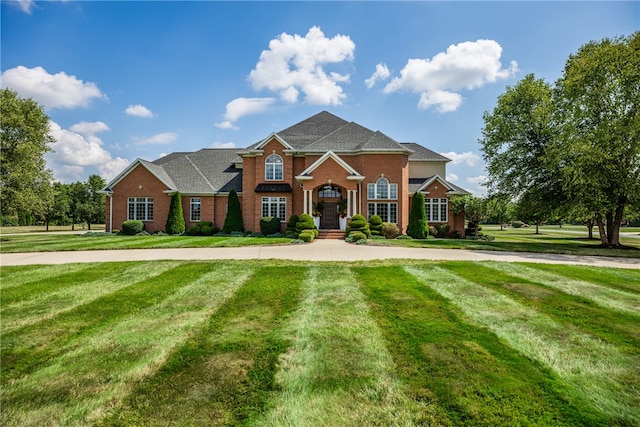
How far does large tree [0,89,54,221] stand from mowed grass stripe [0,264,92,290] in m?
19.9

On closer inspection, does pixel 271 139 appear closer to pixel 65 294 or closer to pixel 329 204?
pixel 329 204

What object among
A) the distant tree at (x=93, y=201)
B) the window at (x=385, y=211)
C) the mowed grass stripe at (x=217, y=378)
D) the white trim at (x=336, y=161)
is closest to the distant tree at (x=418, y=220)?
the window at (x=385, y=211)

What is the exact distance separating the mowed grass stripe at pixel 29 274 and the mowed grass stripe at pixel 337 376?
276 inches

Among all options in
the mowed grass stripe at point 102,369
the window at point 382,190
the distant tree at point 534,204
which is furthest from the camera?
the window at point 382,190

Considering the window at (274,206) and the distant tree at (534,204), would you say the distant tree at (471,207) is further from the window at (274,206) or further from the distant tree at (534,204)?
the window at (274,206)

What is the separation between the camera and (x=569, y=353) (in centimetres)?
404

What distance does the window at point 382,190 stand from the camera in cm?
2558

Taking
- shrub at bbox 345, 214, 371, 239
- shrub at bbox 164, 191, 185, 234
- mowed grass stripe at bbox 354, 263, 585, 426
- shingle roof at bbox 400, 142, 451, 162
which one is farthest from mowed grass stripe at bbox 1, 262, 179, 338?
shingle roof at bbox 400, 142, 451, 162

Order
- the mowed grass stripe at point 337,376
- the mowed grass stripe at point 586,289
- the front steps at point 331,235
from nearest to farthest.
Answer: the mowed grass stripe at point 337,376 < the mowed grass stripe at point 586,289 < the front steps at point 331,235

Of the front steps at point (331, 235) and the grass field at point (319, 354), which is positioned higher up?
the front steps at point (331, 235)

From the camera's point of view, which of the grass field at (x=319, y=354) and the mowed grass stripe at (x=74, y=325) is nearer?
the grass field at (x=319, y=354)

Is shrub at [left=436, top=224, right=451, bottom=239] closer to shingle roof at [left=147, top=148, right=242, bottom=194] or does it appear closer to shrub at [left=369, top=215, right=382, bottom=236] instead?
shrub at [left=369, top=215, right=382, bottom=236]

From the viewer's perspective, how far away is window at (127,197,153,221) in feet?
88.7

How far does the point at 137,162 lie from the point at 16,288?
870 inches
